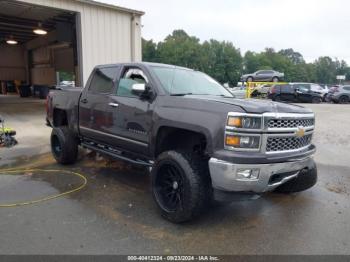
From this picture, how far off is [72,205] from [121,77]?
2016 mm

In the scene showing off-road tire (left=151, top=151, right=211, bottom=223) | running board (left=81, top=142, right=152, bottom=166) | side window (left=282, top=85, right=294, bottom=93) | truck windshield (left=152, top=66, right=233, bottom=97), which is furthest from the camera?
side window (left=282, top=85, right=294, bottom=93)

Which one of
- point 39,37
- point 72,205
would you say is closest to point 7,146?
point 72,205

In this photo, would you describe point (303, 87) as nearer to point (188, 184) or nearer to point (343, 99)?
point (343, 99)

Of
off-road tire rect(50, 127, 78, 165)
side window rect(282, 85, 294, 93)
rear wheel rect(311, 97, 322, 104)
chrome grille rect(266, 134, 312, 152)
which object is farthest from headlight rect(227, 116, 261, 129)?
rear wheel rect(311, 97, 322, 104)

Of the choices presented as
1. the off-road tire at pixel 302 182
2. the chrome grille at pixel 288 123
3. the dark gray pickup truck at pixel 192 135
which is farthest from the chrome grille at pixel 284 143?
the off-road tire at pixel 302 182

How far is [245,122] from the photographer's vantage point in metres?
3.20

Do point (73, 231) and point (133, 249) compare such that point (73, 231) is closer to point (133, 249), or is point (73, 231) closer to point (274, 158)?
point (133, 249)

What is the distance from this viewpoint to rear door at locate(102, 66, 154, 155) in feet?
13.8

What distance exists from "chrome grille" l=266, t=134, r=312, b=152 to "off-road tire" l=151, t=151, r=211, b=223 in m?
0.78

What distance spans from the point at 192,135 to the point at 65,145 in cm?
292

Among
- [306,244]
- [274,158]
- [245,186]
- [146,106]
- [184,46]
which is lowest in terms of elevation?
[306,244]

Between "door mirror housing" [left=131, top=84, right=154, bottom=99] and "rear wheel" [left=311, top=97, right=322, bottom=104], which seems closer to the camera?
"door mirror housing" [left=131, top=84, right=154, bottom=99]

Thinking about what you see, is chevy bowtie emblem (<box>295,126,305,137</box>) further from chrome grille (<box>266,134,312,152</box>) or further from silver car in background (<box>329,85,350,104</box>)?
silver car in background (<box>329,85,350,104</box>)

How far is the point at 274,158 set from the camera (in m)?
3.31
